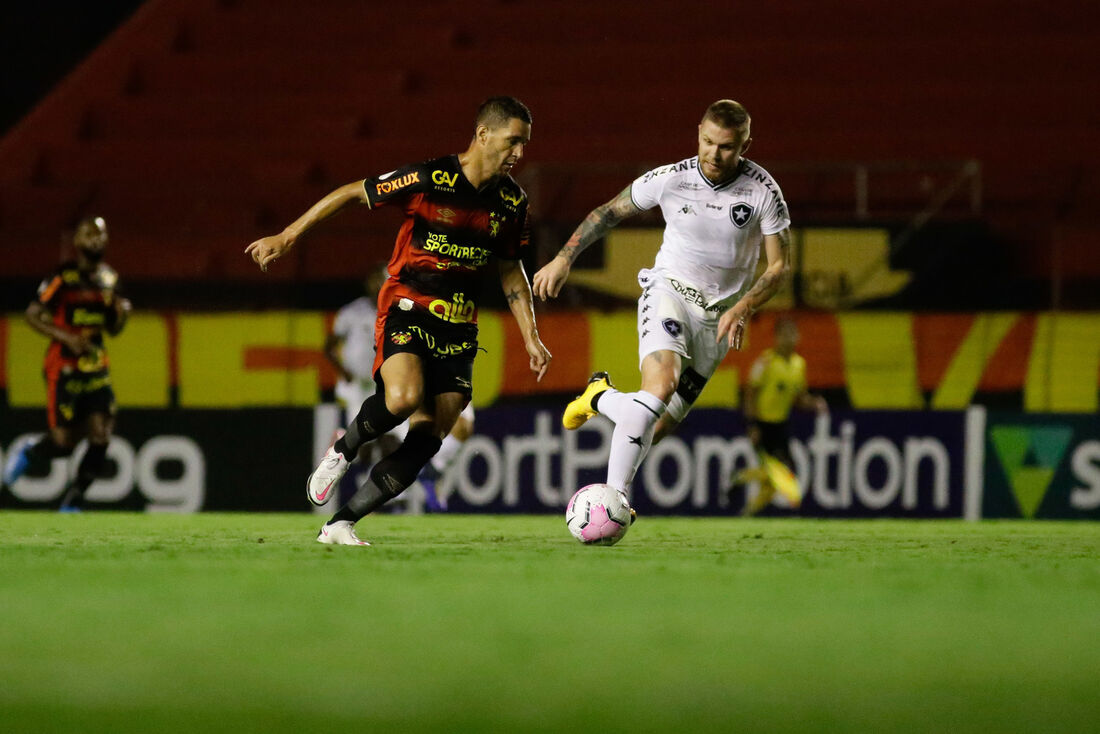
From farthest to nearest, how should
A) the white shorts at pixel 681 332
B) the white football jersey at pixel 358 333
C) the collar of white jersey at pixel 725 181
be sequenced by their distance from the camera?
the white football jersey at pixel 358 333
the collar of white jersey at pixel 725 181
the white shorts at pixel 681 332

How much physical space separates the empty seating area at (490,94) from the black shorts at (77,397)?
15.2 feet

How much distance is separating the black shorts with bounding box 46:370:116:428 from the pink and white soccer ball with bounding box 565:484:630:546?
5.79 metres

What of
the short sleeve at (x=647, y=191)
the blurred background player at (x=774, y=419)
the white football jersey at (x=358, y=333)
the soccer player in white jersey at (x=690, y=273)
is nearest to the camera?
the soccer player in white jersey at (x=690, y=273)

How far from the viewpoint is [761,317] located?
44.8 ft

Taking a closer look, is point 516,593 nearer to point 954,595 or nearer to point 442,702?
point 954,595

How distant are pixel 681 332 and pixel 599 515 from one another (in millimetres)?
941

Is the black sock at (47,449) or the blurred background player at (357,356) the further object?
the blurred background player at (357,356)

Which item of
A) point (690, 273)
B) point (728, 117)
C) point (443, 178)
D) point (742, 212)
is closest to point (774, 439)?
point (690, 273)

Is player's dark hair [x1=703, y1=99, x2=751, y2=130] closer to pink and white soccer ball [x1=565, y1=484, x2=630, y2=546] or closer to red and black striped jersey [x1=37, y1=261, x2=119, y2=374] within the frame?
pink and white soccer ball [x1=565, y1=484, x2=630, y2=546]

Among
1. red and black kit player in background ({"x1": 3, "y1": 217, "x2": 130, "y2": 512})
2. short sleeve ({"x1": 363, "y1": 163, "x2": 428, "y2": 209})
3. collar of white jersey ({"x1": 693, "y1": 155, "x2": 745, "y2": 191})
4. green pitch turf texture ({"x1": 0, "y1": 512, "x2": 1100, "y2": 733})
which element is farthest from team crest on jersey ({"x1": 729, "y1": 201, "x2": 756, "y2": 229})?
red and black kit player in background ({"x1": 3, "y1": 217, "x2": 130, "y2": 512})

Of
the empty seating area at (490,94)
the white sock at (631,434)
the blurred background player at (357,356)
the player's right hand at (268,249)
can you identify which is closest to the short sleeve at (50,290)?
the blurred background player at (357,356)

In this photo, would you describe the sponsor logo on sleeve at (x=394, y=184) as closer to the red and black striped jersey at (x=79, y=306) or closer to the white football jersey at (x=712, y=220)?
the white football jersey at (x=712, y=220)

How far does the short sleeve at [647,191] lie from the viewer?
721 centimetres

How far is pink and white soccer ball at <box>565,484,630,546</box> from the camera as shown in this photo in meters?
6.61
